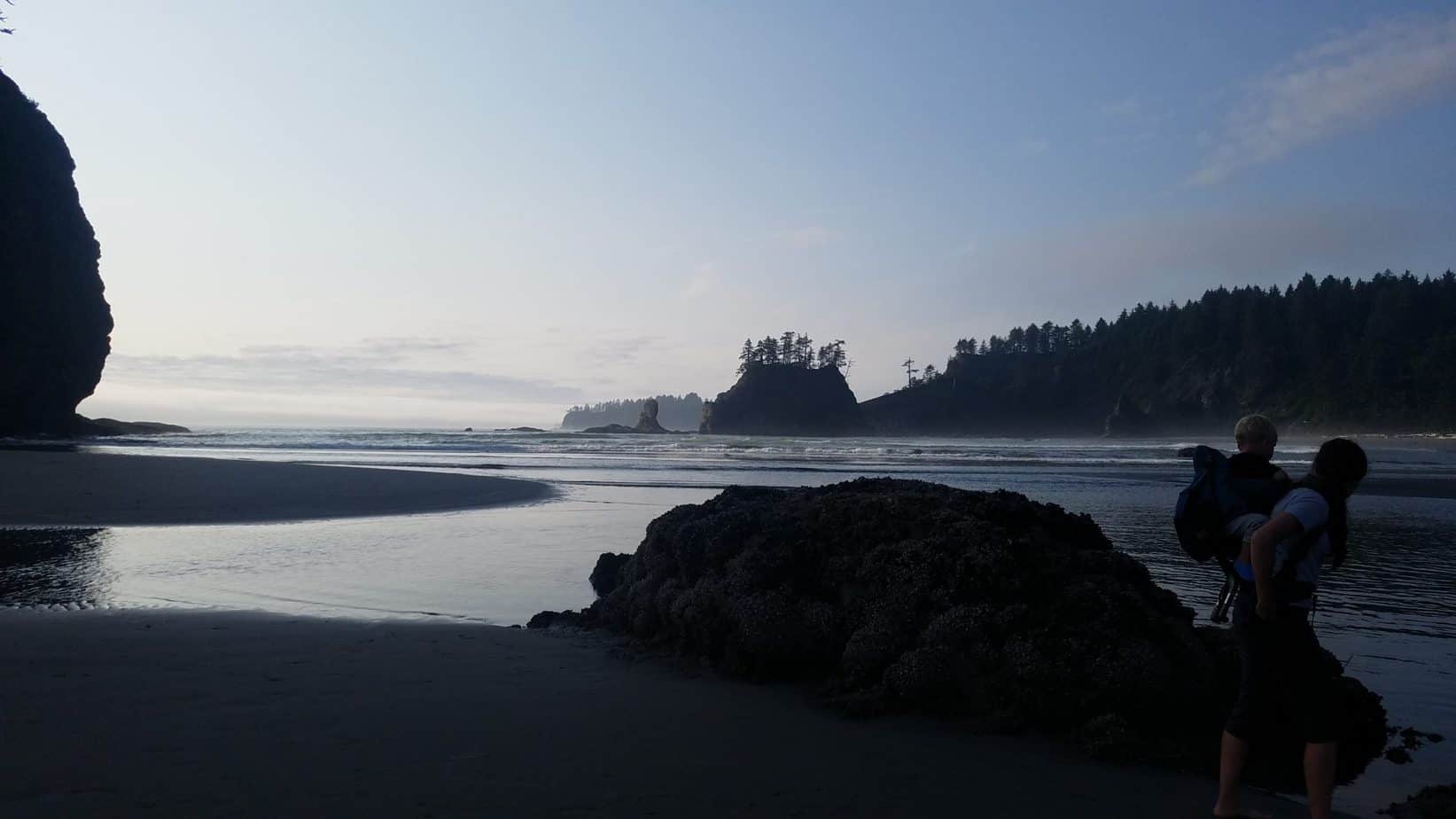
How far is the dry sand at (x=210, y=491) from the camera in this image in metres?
15.4

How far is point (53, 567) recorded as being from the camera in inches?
397

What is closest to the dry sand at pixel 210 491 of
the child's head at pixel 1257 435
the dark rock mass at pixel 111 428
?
the child's head at pixel 1257 435

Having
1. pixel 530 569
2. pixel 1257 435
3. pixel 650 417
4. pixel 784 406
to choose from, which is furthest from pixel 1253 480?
pixel 784 406

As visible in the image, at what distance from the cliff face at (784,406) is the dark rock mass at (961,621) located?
112 metres

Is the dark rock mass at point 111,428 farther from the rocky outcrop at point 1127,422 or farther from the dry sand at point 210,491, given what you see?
the rocky outcrop at point 1127,422

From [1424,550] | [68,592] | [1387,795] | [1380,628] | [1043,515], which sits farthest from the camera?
[1424,550]

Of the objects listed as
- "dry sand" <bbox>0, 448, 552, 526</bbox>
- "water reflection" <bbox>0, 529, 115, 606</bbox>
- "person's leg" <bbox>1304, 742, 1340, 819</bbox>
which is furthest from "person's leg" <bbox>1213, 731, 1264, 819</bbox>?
Result: "dry sand" <bbox>0, 448, 552, 526</bbox>

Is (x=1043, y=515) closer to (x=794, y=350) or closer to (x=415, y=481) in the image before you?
(x=415, y=481)

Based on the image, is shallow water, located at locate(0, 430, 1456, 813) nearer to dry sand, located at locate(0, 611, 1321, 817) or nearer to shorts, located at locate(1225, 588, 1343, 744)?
shorts, located at locate(1225, 588, 1343, 744)

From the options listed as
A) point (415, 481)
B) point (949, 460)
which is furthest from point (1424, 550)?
point (949, 460)

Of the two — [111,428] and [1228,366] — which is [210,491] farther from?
[1228,366]

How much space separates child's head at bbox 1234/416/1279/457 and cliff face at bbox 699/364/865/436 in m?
115

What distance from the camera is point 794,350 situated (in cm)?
14125

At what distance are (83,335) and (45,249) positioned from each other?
241 inches
